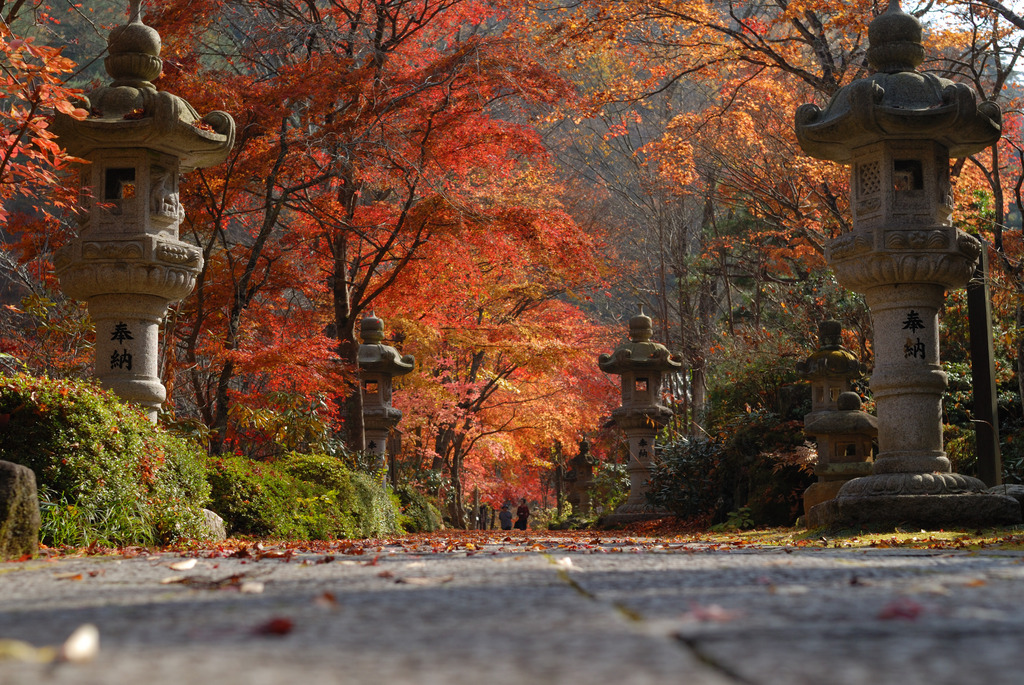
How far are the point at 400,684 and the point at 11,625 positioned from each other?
121cm

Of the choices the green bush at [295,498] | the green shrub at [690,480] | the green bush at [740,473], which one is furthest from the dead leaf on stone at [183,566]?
the green shrub at [690,480]

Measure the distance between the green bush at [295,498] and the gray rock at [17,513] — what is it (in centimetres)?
429

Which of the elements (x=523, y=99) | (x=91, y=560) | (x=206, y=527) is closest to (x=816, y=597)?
(x=91, y=560)

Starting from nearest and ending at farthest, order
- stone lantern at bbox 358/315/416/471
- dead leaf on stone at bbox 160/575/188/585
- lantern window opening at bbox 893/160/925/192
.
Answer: dead leaf on stone at bbox 160/575/188/585 < lantern window opening at bbox 893/160/925/192 < stone lantern at bbox 358/315/416/471

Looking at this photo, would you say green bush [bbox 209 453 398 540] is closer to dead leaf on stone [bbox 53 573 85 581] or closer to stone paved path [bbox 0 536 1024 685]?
dead leaf on stone [bbox 53 573 85 581]

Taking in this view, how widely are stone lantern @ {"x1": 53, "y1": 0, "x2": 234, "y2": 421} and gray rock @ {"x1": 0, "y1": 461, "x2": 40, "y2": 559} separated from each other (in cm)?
357

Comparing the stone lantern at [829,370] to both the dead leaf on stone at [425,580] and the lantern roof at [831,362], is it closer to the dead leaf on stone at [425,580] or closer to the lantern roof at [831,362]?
the lantern roof at [831,362]

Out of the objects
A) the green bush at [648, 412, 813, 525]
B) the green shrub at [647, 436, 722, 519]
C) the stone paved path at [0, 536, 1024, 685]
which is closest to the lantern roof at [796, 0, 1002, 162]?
the green bush at [648, 412, 813, 525]

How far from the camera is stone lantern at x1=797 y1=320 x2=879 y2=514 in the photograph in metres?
12.0

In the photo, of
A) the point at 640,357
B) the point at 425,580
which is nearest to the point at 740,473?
the point at 640,357

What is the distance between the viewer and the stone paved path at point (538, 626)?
153 cm

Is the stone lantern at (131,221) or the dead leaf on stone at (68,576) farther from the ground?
the stone lantern at (131,221)

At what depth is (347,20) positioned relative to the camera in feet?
48.7

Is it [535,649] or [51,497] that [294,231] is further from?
[535,649]
